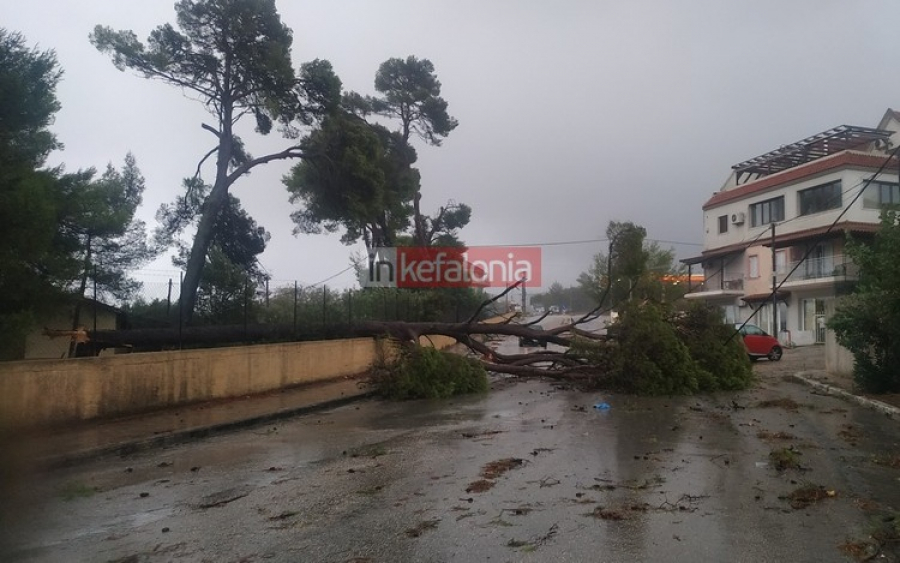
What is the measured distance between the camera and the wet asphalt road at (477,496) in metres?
5.38

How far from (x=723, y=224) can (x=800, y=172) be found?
847 centimetres

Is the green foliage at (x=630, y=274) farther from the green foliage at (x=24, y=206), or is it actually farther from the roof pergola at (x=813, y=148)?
the roof pergola at (x=813, y=148)

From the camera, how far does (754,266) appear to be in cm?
4609

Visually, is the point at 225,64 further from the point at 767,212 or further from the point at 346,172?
the point at 767,212

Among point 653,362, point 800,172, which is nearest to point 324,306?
point 653,362

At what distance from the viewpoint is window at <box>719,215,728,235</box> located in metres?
49.1

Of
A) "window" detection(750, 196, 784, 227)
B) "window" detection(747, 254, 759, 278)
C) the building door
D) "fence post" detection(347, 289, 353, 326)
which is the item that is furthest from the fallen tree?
"window" detection(747, 254, 759, 278)

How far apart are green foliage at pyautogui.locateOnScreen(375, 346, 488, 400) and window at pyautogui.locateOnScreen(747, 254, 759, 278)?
109 feet

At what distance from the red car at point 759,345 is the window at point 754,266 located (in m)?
16.9

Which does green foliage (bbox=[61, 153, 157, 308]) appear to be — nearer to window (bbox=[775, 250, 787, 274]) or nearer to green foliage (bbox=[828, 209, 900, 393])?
green foliage (bbox=[828, 209, 900, 393])

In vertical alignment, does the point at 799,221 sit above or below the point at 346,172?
above

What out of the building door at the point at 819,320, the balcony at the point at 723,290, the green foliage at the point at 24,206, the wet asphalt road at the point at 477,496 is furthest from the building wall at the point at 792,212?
the green foliage at the point at 24,206

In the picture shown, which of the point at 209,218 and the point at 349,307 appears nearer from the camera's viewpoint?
the point at 209,218

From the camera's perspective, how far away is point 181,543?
5.64m
